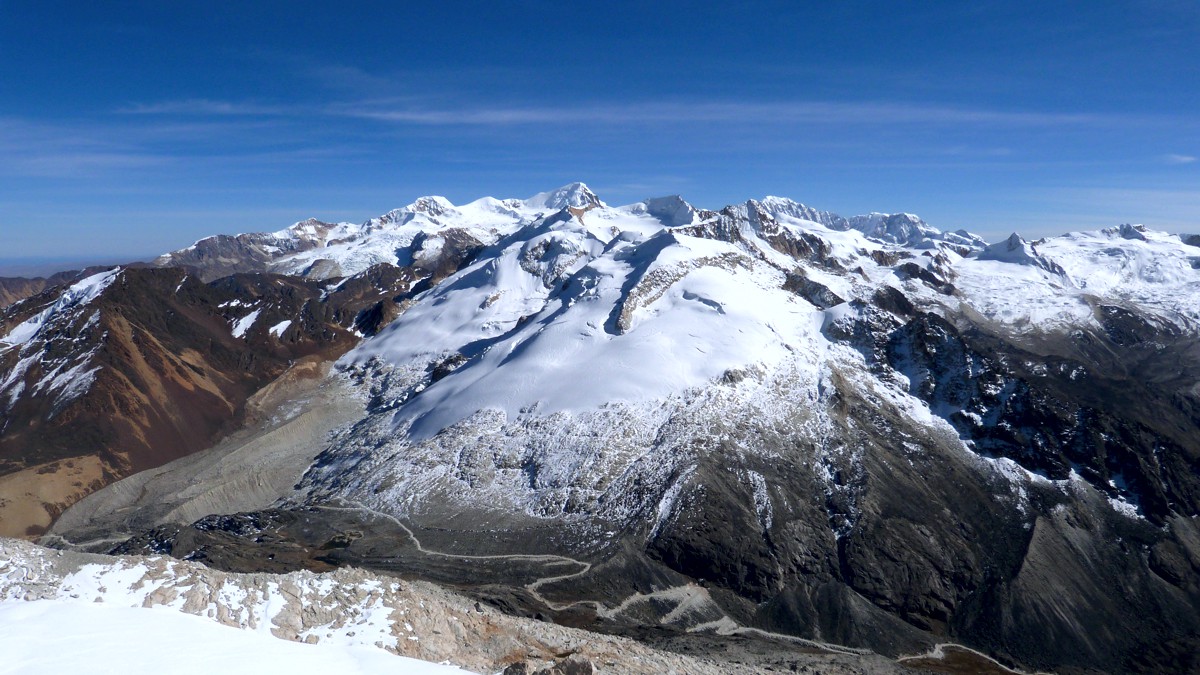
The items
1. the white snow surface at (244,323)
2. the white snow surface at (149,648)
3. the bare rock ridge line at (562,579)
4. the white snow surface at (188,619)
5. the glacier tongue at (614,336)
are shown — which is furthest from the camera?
the white snow surface at (244,323)

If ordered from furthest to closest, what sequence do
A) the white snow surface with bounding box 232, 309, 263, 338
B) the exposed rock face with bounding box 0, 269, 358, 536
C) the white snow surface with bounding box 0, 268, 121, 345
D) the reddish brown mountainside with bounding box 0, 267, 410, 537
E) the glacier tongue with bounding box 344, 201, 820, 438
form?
1. the white snow surface with bounding box 232, 309, 263, 338
2. the white snow surface with bounding box 0, 268, 121, 345
3. the exposed rock face with bounding box 0, 269, 358, 536
4. the glacier tongue with bounding box 344, 201, 820, 438
5. the reddish brown mountainside with bounding box 0, 267, 410, 537

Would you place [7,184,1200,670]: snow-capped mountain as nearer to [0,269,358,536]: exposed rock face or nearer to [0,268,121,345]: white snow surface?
[0,269,358,536]: exposed rock face

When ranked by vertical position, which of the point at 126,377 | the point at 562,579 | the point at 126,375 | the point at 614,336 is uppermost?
the point at 614,336

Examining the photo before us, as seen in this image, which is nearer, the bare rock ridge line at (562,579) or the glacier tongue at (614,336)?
the bare rock ridge line at (562,579)

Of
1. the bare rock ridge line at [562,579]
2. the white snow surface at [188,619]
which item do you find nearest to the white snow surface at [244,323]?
the bare rock ridge line at [562,579]

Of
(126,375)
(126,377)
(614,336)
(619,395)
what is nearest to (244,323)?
(126,375)

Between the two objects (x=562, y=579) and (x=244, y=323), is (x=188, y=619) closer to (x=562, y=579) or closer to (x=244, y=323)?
(x=562, y=579)

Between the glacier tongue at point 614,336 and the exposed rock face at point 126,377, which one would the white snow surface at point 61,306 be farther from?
the glacier tongue at point 614,336

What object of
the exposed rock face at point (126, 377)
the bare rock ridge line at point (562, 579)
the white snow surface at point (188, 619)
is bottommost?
the bare rock ridge line at point (562, 579)

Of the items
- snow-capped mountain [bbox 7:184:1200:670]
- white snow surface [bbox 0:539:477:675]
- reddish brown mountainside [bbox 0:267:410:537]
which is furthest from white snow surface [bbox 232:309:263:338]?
white snow surface [bbox 0:539:477:675]

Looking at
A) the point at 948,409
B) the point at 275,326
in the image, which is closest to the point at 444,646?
the point at 948,409

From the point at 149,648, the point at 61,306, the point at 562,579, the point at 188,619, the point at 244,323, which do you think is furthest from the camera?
the point at 244,323
